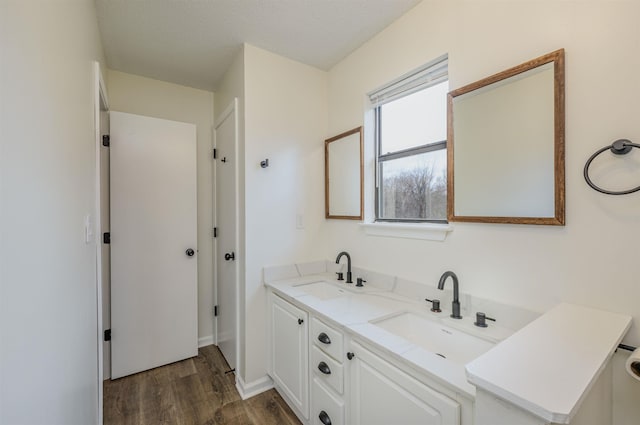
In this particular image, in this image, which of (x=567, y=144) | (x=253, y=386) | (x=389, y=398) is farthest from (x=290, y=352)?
(x=567, y=144)

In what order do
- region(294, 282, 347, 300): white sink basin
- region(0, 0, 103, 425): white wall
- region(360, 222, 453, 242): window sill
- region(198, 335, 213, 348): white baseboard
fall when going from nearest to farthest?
region(0, 0, 103, 425): white wall → region(360, 222, 453, 242): window sill → region(294, 282, 347, 300): white sink basin → region(198, 335, 213, 348): white baseboard

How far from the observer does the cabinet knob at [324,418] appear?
142 cm

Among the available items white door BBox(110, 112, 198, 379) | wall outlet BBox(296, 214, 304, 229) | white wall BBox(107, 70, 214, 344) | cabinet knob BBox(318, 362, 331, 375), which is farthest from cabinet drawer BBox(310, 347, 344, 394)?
white wall BBox(107, 70, 214, 344)

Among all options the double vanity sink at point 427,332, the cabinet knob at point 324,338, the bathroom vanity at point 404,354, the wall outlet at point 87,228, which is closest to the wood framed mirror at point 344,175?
the bathroom vanity at point 404,354

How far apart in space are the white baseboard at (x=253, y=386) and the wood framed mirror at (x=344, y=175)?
1.38m

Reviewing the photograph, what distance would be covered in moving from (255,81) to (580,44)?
1.83 metres

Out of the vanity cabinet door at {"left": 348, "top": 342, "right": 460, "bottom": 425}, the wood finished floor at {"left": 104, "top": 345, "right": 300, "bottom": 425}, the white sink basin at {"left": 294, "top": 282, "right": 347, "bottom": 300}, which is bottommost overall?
the wood finished floor at {"left": 104, "top": 345, "right": 300, "bottom": 425}

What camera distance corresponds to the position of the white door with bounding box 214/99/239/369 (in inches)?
86.1

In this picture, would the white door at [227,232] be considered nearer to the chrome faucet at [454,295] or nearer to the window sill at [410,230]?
the window sill at [410,230]

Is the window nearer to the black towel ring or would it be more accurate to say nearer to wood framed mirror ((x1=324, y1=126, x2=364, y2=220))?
wood framed mirror ((x1=324, y1=126, x2=364, y2=220))

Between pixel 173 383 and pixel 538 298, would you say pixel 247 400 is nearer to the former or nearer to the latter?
pixel 173 383

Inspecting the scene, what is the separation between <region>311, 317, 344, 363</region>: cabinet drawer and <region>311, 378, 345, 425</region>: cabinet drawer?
0.71 ft

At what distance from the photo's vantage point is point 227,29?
1.84 m

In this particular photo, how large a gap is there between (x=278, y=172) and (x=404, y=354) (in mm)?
1573
